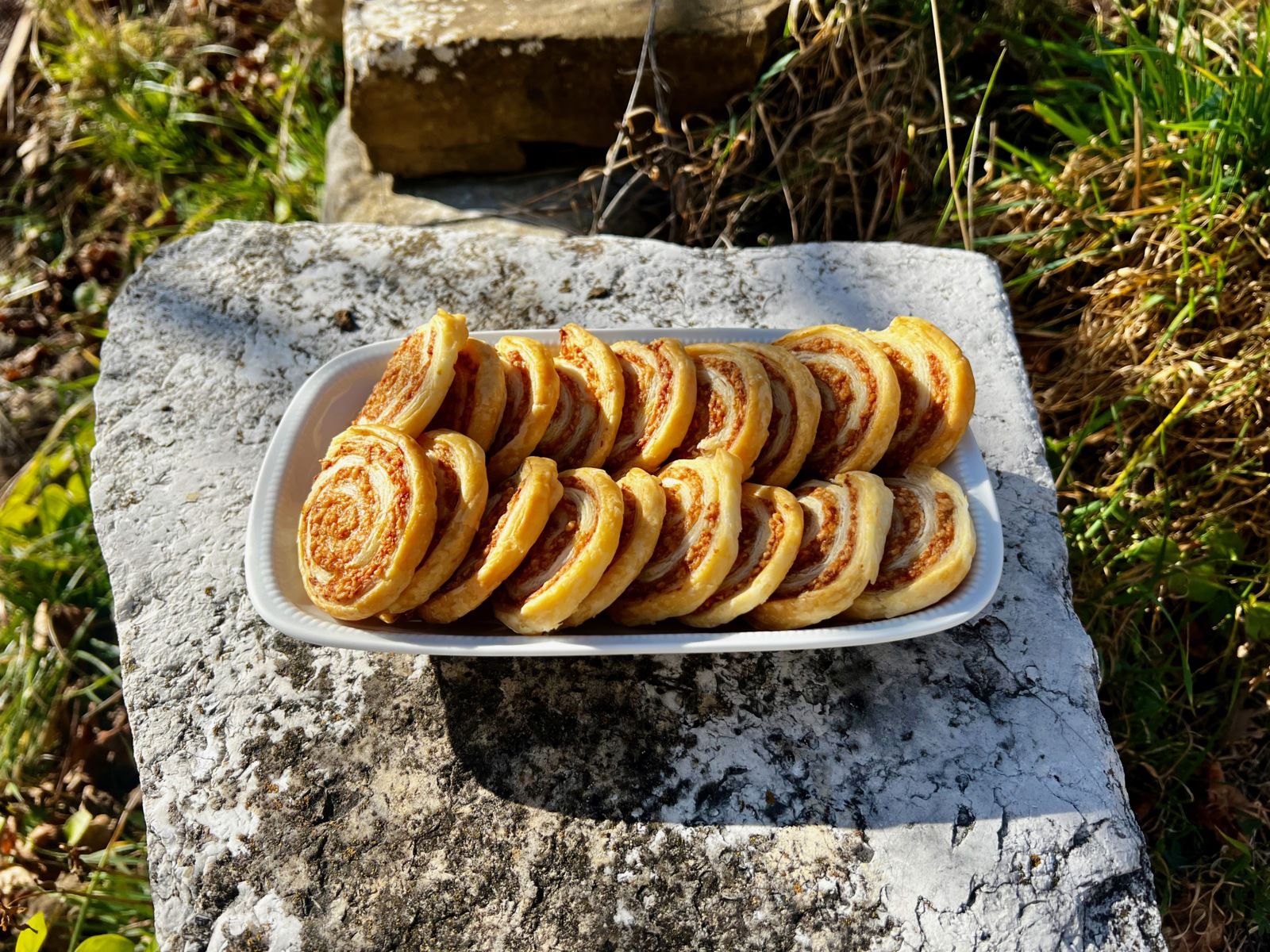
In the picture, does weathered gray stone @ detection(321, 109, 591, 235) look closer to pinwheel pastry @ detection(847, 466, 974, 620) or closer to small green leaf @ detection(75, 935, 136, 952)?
pinwheel pastry @ detection(847, 466, 974, 620)

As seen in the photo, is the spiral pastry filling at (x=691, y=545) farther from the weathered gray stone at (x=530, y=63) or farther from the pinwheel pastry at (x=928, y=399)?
the weathered gray stone at (x=530, y=63)

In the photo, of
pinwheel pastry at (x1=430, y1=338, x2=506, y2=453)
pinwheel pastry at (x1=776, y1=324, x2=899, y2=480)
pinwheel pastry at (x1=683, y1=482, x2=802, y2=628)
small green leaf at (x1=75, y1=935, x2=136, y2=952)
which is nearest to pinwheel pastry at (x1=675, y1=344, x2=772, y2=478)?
pinwheel pastry at (x1=683, y1=482, x2=802, y2=628)

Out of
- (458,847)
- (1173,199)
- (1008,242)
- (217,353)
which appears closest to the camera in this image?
(458,847)

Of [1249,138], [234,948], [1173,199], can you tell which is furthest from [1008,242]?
[234,948]

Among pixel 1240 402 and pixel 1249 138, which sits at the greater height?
pixel 1249 138

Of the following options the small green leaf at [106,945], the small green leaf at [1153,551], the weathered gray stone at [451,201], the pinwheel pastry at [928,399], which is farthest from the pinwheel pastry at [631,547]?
the weathered gray stone at [451,201]

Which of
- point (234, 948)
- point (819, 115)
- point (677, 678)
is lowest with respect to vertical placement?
point (234, 948)

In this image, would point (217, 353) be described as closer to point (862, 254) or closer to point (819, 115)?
point (862, 254)
